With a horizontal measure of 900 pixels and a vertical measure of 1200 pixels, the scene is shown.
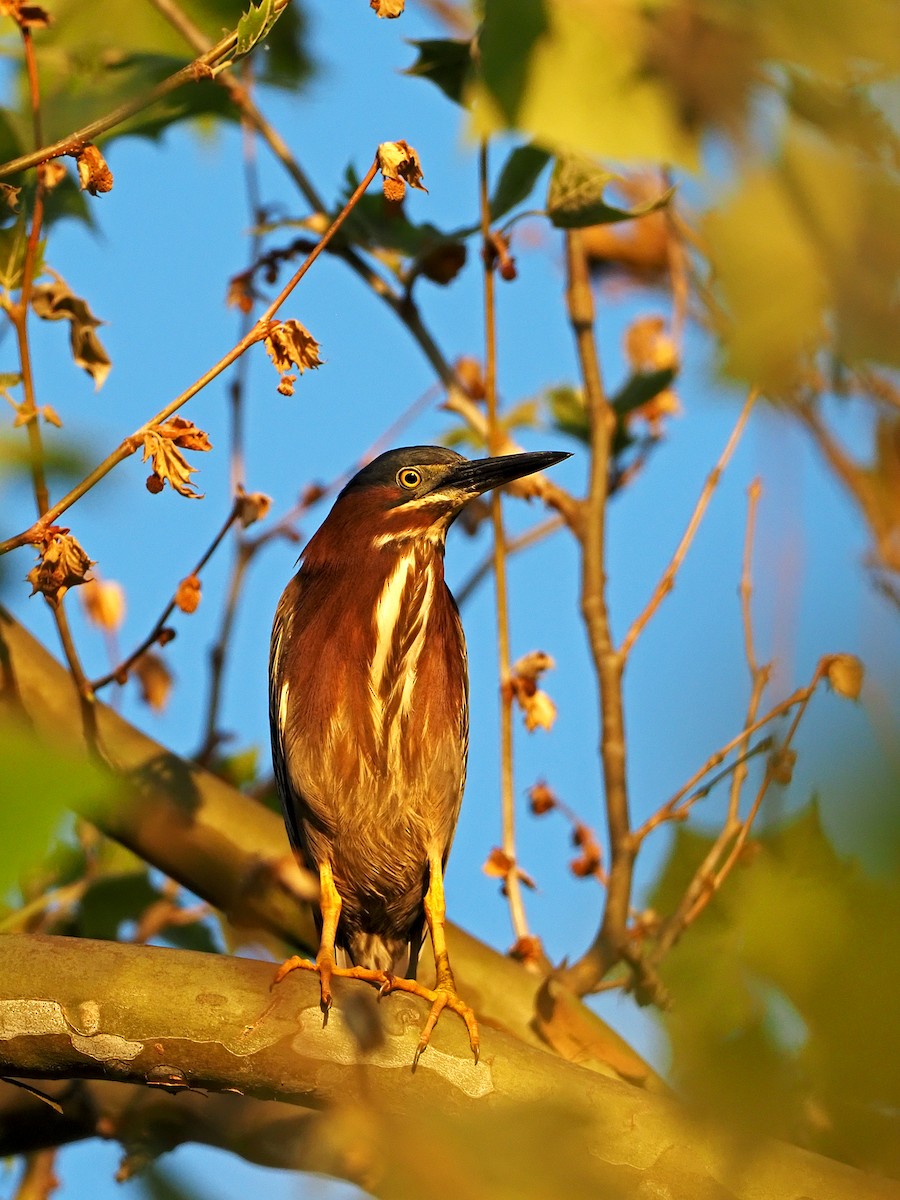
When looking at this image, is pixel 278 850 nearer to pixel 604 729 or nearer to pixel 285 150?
pixel 604 729

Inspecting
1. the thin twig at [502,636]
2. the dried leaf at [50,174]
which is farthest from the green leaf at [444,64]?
the dried leaf at [50,174]

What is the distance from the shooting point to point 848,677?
805mm

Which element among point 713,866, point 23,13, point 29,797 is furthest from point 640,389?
point 29,797

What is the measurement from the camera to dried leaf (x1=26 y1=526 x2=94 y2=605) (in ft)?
7.07

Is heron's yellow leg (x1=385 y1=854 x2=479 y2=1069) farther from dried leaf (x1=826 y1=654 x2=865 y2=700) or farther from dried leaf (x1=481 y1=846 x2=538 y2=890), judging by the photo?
dried leaf (x1=826 y1=654 x2=865 y2=700)

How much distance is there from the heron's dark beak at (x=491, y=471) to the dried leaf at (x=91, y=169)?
1.78 m

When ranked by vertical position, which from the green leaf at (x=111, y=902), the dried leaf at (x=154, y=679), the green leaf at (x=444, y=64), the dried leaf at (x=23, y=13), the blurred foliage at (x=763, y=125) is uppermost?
the green leaf at (x=444, y=64)

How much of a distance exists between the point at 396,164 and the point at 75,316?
3.72 feet

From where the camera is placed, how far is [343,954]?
13.2ft

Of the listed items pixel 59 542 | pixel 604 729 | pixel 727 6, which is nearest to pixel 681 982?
pixel 727 6

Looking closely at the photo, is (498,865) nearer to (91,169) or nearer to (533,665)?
(533,665)

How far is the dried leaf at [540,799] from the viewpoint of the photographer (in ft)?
11.5

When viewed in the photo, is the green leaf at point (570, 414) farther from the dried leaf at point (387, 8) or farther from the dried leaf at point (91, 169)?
the dried leaf at point (91, 169)

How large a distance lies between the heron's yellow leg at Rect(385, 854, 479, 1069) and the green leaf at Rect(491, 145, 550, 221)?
6.00 ft
